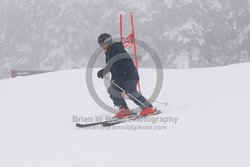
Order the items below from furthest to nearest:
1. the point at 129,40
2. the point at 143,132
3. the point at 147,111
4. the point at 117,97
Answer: the point at 129,40
the point at 117,97
the point at 147,111
the point at 143,132

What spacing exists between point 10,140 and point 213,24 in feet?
86.4

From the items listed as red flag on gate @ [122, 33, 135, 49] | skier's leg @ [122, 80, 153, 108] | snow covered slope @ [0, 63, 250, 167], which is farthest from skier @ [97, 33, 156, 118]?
red flag on gate @ [122, 33, 135, 49]

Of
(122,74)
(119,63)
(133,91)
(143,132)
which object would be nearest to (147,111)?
(133,91)

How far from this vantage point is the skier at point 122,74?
6922mm

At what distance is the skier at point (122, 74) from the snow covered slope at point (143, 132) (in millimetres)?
551

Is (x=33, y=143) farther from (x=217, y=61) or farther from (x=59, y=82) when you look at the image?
(x=217, y=61)

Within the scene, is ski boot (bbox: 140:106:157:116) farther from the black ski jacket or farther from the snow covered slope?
the black ski jacket

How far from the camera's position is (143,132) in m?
5.36

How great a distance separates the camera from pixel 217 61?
98.1 feet

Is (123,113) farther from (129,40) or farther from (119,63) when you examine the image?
(129,40)

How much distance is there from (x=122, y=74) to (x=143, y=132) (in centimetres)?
193

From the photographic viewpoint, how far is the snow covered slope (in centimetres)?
431

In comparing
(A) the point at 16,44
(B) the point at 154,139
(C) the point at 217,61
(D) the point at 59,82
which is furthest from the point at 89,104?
(A) the point at 16,44

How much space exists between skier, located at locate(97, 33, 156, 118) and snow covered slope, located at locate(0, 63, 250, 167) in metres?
0.55
